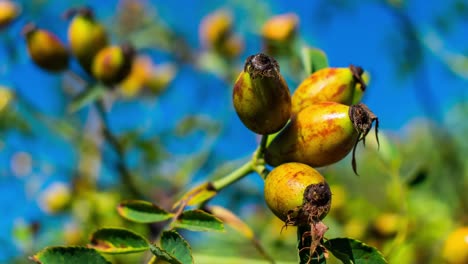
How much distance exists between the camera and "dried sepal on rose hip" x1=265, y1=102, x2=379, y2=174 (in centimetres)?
91

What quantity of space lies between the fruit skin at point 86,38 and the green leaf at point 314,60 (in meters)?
0.69

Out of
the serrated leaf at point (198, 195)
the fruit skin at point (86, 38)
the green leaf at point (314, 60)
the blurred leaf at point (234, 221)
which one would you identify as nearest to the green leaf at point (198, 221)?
the serrated leaf at point (198, 195)

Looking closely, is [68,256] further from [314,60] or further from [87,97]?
[87,97]

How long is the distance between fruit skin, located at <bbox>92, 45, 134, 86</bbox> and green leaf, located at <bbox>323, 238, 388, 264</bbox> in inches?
36.6

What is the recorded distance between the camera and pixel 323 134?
36.3 inches

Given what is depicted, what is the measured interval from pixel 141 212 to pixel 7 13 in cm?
140

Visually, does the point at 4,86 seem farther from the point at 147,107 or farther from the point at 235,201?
the point at 235,201

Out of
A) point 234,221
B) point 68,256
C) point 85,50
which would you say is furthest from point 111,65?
point 68,256

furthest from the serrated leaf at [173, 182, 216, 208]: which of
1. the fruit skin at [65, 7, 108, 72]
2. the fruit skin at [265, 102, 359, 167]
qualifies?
the fruit skin at [65, 7, 108, 72]

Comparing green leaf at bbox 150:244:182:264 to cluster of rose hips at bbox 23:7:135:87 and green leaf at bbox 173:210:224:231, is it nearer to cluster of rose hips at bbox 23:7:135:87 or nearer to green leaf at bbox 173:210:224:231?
green leaf at bbox 173:210:224:231

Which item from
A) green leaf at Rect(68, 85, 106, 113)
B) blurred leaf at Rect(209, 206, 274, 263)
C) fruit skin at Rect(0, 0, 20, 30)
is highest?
fruit skin at Rect(0, 0, 20, 30)

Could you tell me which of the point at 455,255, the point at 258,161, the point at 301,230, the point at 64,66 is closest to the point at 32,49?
the point at 64,66

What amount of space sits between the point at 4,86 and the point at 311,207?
1.72 m

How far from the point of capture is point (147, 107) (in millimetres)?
2553
